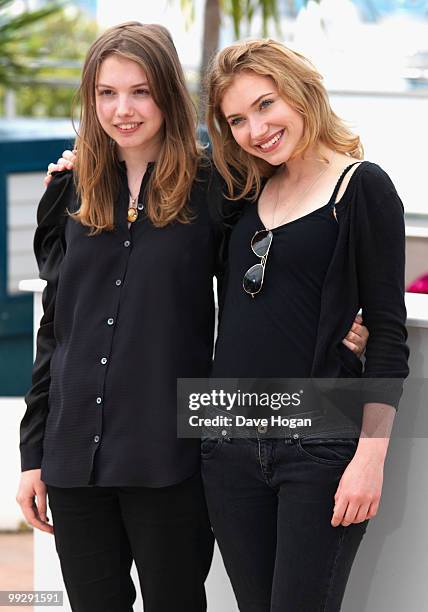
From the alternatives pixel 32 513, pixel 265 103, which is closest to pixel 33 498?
pixel 32 513

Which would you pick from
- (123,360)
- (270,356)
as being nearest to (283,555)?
(270,356)

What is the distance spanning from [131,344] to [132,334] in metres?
0.02

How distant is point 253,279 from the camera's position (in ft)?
6.08

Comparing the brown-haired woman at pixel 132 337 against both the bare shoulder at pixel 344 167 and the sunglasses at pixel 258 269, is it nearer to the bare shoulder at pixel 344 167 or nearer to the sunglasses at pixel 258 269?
the sunglasses at pixel 258 269

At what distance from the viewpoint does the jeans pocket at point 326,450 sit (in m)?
1.77

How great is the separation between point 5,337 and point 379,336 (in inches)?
163

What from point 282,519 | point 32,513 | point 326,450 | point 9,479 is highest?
point 326,450

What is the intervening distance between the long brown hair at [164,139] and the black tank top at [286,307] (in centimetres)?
22

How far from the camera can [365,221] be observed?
1.76 meters

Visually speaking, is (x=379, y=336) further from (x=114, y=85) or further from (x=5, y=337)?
(x=5, y=337)

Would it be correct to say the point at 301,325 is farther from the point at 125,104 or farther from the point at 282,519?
the point at 125,104

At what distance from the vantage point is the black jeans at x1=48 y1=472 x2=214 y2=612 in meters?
1.97

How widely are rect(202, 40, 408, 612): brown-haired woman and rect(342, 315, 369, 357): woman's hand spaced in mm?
12

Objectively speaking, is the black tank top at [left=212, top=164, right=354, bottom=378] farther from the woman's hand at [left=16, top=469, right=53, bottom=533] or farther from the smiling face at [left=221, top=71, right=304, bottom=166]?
the woman's hand at [left=16, top=469, right=53, bottom=533]
